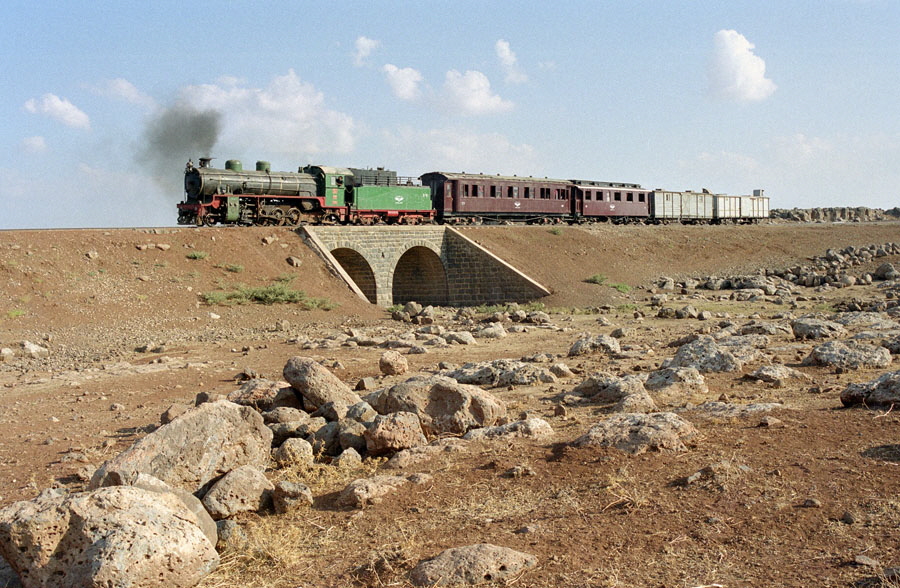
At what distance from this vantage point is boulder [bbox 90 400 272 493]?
6320mm

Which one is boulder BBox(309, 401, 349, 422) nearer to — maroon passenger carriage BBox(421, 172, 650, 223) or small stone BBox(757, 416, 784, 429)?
small stone BBox(757, 416, 784, 429)

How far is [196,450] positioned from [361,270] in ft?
83.2

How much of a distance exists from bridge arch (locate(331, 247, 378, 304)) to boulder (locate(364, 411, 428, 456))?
23460mm

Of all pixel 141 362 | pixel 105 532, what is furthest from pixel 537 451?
pixel 141 362

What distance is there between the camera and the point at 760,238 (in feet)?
148

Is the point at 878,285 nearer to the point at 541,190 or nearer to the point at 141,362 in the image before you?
the point at 541,190

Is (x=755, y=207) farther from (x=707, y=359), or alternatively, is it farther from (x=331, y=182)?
(x=707, y=359)

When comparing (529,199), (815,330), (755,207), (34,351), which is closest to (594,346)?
(815,330)

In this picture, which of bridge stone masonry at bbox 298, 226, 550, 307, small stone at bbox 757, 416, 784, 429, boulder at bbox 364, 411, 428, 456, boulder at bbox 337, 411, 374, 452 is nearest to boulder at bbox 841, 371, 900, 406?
small stone at bbox 757, 416, 784, 429

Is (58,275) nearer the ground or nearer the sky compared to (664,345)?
nearer the sky

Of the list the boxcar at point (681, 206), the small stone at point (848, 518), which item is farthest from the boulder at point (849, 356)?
the boxcar at point (681, 206)

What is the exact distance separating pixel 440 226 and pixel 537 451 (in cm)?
2728

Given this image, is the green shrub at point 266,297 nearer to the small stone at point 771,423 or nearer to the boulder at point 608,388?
the boulder at point 608,388

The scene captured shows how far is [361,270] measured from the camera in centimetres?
3188
